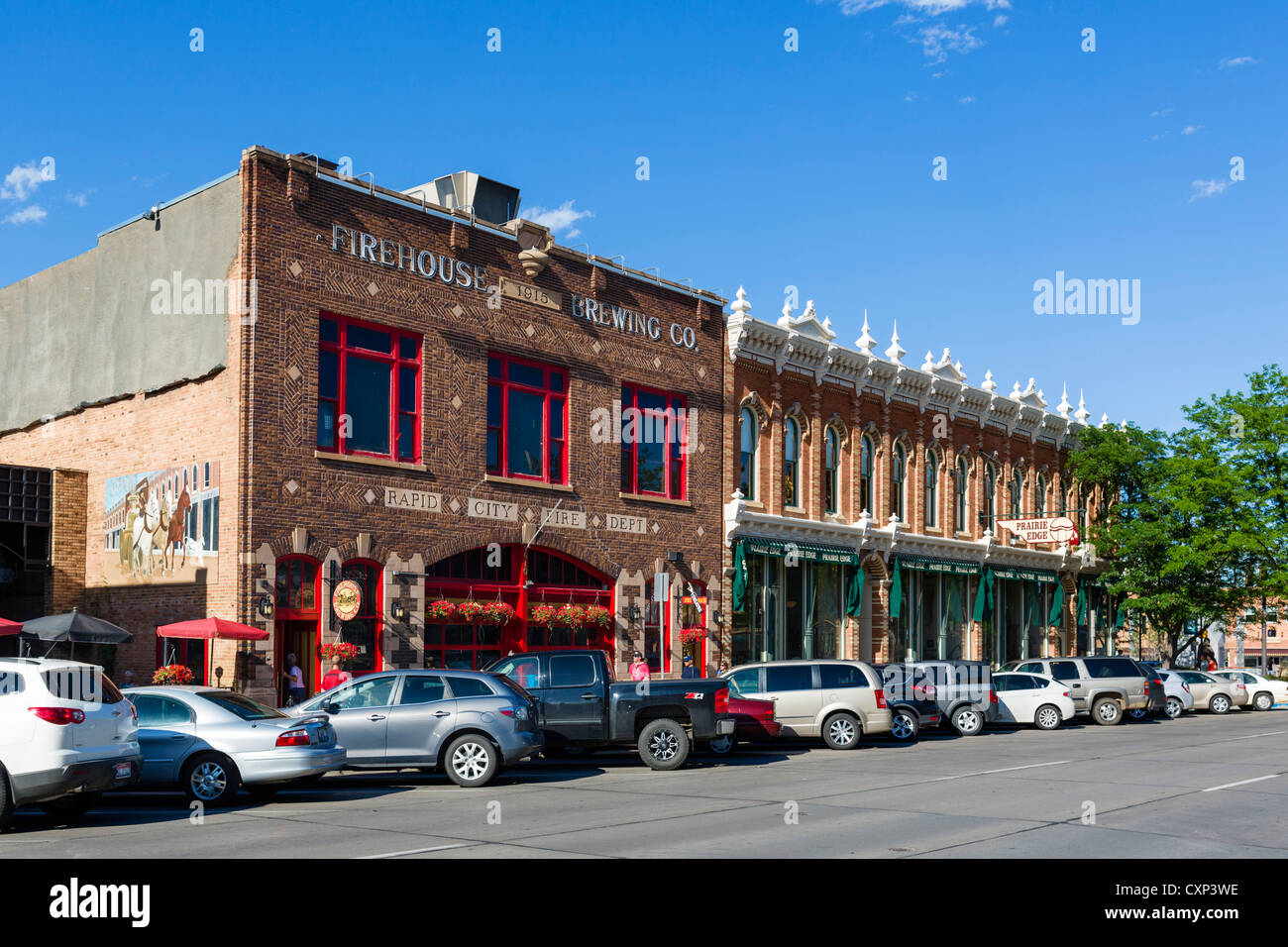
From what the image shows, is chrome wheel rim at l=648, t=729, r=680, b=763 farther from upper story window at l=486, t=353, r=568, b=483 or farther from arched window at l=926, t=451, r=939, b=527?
arched window at l=926, t=451, r=939, b=527

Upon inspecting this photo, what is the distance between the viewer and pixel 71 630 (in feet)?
70.8

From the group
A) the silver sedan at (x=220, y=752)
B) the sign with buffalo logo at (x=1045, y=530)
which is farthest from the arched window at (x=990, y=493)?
the silver sedan at (x=220, y=752)

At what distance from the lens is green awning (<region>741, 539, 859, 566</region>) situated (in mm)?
34006

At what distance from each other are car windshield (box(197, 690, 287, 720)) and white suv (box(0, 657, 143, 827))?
1.68 metres

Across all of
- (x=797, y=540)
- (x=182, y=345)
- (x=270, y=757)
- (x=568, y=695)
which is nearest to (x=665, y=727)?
(x=568, y=695)

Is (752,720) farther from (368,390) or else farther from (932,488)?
(932,488)

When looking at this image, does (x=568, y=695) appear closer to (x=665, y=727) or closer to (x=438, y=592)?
(x=665, y=727)

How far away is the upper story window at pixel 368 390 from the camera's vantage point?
24.8m

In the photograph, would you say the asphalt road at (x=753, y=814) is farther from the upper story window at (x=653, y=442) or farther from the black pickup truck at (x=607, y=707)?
the upper story window at (x=653, y=442)

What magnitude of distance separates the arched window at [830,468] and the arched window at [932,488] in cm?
539

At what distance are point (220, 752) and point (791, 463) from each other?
2324 centimetres

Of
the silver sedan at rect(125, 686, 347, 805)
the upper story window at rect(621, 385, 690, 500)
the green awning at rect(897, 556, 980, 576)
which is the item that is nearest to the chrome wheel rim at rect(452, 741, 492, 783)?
the silver sedan at rect(125, 686, 347, 805)

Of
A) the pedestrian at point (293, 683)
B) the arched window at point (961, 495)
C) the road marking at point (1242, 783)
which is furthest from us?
the arched window at point (961, 495)
